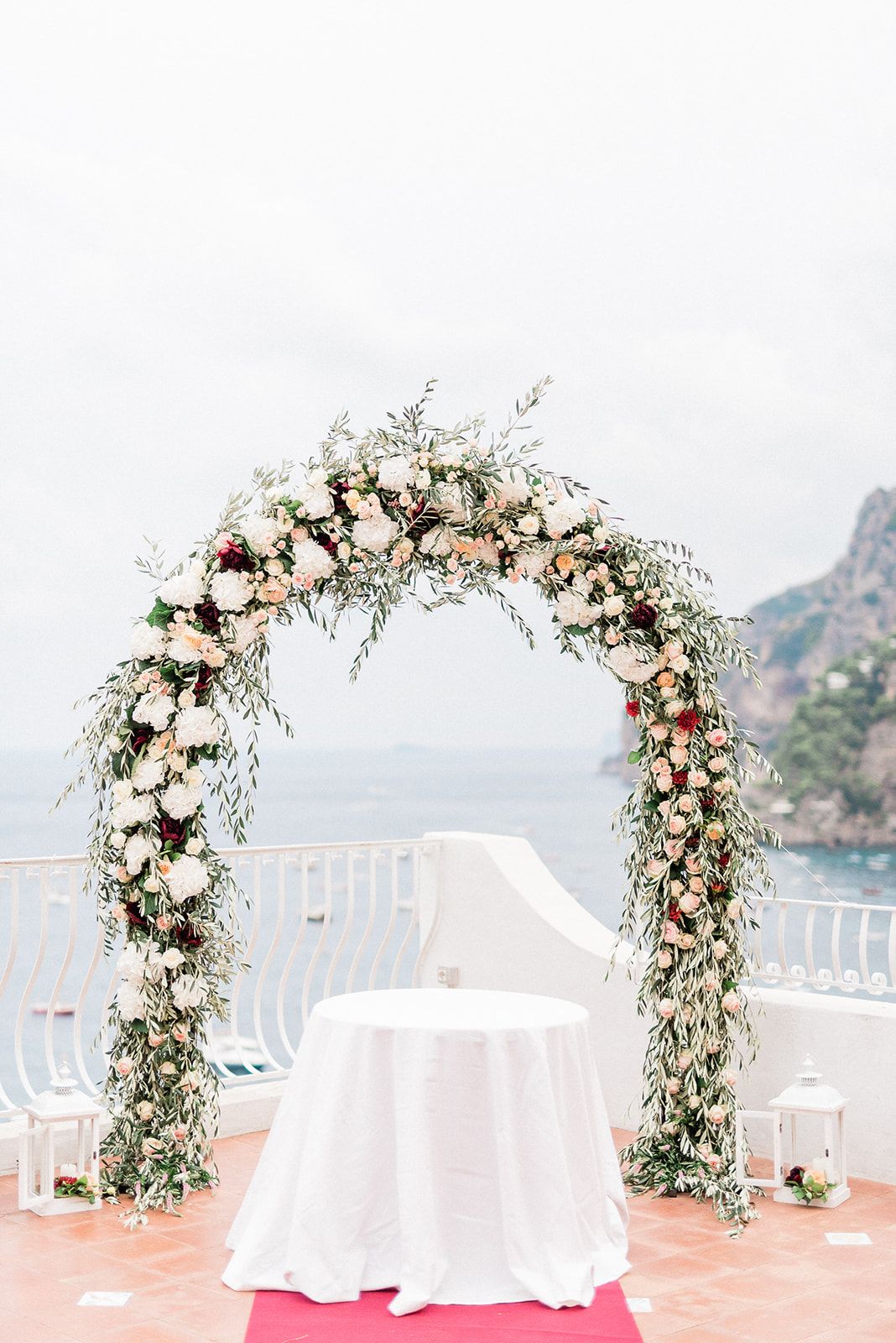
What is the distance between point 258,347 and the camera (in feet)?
132

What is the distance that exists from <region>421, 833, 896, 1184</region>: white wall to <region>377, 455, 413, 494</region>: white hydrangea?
1950 millimetres

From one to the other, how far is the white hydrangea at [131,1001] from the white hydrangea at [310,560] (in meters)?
1.56

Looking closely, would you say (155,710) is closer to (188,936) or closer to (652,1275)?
(188,936)

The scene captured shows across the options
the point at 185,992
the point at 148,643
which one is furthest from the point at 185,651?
the point at 185,992

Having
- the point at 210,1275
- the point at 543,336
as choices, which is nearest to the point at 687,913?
the point at 210,1275

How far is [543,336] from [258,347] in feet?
25.7

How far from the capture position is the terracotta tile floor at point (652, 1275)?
12.9 ft

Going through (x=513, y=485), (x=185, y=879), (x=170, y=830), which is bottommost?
(x=185, y=879)

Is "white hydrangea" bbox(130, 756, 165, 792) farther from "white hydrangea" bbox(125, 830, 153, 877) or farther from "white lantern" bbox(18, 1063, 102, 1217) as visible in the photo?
"white lantern" bbox(18, 1063, 102, 1217)

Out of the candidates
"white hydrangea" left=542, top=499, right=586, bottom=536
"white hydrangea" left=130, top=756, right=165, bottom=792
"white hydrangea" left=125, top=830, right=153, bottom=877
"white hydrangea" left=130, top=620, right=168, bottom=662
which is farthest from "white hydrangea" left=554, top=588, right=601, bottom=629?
"white hydrangea" left=125, top=830, right=153, bottom=877

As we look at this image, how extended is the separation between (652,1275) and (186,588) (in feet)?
Answer: 8.84

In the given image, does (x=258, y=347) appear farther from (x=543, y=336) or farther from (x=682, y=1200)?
(x=682, y=1200)

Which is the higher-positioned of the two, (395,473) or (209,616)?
(395,473)

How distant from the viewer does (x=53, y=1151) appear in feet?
16.5
